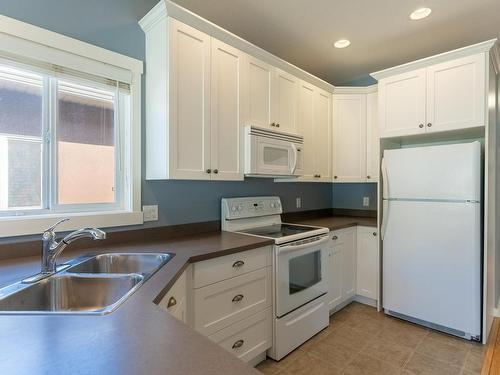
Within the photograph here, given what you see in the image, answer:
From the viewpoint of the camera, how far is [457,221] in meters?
2.38

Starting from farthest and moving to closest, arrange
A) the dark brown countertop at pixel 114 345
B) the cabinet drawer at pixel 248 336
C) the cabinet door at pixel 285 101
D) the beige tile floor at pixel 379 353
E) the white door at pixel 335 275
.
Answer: the white door at pixel 335 275 → the cabinet door at pixel 285 101 → the beige tile floor at pixel 379 353 → the cabinet drawer at pixel 248 336 → the dark brown countertop at pixel 114 345

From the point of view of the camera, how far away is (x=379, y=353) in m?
2.20

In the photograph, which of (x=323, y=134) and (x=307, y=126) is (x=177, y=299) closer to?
(x=307, y=126)

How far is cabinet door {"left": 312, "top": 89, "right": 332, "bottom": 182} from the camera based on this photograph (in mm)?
3119

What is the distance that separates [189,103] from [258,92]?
0.71m

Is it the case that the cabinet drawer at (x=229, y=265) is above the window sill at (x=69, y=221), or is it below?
below

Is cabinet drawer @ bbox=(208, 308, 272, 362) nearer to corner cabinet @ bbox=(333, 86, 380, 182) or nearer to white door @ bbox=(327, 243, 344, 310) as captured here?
white door @ bbox=(327, 243, 344, 310)

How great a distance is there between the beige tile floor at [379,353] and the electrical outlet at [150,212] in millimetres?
1303

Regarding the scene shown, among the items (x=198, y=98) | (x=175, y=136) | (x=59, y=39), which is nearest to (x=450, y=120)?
(x=198, y=98)

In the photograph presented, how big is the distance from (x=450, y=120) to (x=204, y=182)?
218 cm

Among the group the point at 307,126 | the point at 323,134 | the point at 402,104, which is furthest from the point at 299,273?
the point at 402,104

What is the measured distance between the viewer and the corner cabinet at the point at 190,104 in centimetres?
187

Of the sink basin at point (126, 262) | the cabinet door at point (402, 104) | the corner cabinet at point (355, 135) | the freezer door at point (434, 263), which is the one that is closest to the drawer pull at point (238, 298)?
the sink basin at point (126, 262)

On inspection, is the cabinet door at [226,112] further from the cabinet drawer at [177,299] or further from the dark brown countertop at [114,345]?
the dark brown countertop at [114,345]
